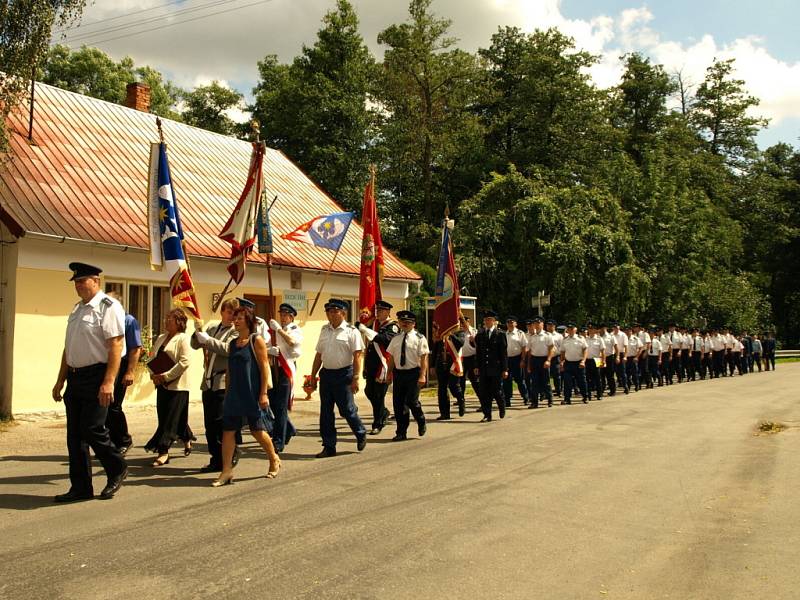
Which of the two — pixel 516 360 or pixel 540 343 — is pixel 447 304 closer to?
pixel 540 343

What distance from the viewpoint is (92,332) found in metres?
6.81

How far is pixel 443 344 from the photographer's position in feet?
47.4

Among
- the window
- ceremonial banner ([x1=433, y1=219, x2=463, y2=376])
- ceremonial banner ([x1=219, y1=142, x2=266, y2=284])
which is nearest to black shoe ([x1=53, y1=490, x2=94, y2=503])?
ceremonial banner ([x1=219, y1=142, x2=266, y2=284])

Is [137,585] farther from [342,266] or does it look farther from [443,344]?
[342,266]

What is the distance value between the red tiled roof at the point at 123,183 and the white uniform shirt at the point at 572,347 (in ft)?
17.3

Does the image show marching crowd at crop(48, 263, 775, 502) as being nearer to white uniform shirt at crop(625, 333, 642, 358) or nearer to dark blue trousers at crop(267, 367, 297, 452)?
dark blue trousers at crop(267, 367, 297, 452)

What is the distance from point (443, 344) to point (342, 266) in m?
5.87

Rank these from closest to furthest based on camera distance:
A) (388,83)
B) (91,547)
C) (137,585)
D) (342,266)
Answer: (137,585) → (91,547) → (342,266) → (388,83)

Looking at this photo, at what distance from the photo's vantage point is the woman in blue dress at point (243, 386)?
25.5ft

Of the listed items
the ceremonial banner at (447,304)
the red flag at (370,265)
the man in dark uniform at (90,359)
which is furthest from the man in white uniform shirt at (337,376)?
the ceremonial banner at (447,304)

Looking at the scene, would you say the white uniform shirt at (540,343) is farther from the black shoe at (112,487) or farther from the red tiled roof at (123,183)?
the black shoe at (112,487)

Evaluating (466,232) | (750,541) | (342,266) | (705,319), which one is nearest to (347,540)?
(750,541)

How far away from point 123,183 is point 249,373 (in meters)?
10.1

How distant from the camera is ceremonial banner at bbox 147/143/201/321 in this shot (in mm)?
9961
